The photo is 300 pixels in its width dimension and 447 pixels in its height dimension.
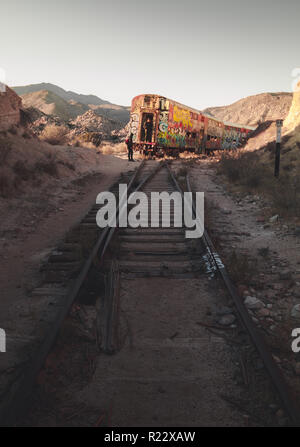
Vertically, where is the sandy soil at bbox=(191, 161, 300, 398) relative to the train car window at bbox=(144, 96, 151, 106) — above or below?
below

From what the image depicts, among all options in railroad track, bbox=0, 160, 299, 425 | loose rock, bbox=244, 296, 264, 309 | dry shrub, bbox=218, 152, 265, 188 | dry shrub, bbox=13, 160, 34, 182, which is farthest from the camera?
dry shrub, bbox=218, 152, 265, 188

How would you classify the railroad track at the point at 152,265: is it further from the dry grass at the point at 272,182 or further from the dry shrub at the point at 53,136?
the dry shrub at the point at 53,136

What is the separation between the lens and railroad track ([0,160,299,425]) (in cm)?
252

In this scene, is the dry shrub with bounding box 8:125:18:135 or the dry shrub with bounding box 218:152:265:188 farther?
the dry shrub with bounding box 8:125:18:135

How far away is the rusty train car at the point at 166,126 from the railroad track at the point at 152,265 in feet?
47.0

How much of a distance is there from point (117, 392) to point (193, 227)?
468cm

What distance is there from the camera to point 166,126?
70.5ft

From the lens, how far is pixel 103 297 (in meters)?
4.37

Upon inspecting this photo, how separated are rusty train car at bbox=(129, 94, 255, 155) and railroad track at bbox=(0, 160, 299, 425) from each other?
14337 mm

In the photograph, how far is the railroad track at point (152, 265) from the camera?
2.52 m

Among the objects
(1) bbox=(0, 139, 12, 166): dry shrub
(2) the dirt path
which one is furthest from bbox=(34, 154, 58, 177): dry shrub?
(1) bbox=(0, 139, 12, 166): dry shrub

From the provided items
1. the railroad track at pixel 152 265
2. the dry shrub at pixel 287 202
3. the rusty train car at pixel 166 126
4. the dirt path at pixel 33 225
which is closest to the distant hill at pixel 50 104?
the rusty train car at pixel 166 126

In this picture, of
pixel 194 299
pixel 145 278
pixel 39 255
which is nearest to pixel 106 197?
pixel 39 255

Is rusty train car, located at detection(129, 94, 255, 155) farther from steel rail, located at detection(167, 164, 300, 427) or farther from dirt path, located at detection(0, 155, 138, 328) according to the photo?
steel rail, located at detection(167, 164, 300, 427)
